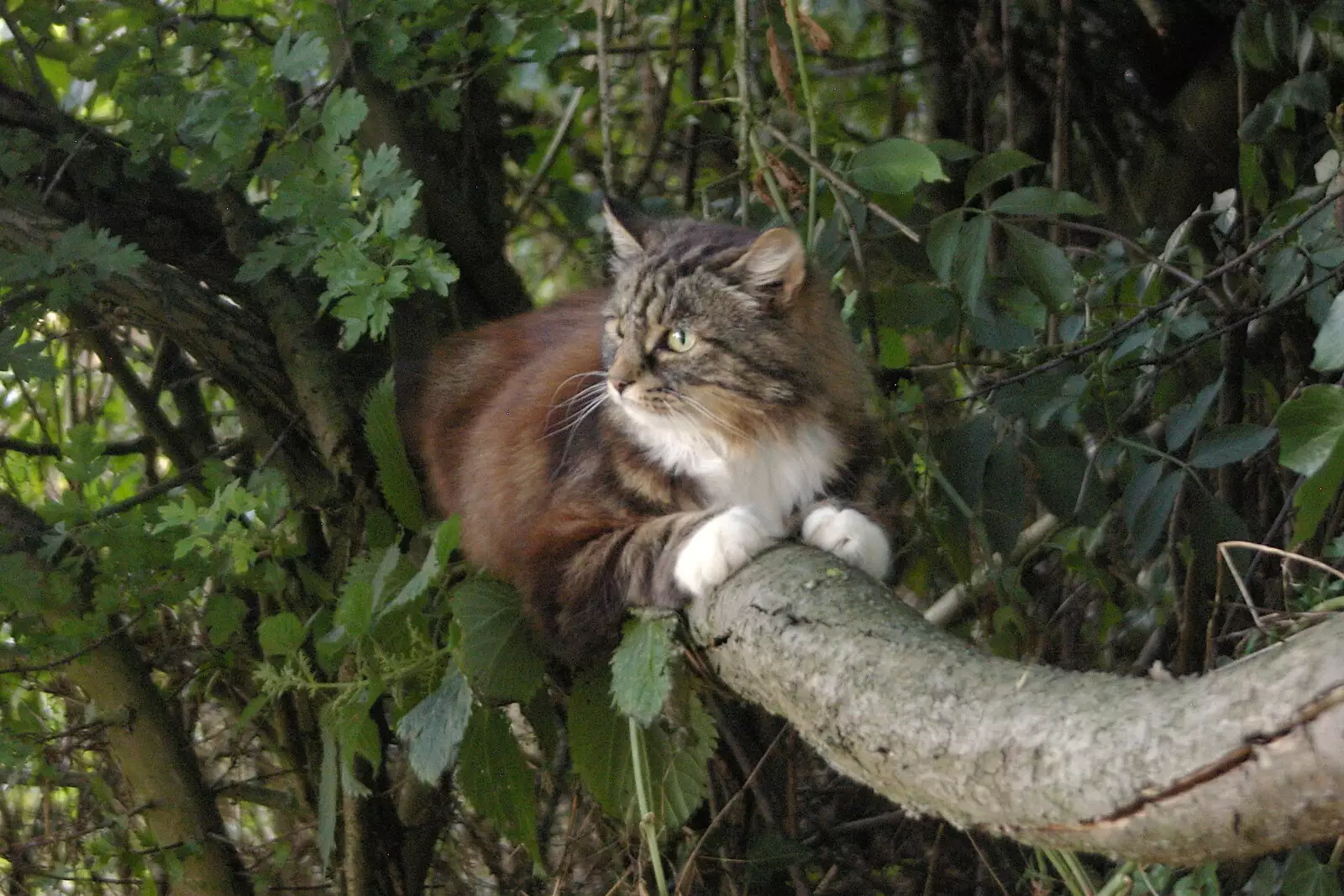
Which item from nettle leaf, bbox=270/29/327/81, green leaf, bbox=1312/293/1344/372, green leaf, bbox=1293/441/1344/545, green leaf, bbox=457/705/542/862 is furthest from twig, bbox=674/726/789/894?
nettle leaf, bbox=270/29/327/81

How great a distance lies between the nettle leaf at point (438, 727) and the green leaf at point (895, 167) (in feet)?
3.64

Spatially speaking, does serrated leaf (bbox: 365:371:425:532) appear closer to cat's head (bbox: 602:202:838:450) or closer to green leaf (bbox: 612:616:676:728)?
cat's head (bbox: 602:202:838:450)

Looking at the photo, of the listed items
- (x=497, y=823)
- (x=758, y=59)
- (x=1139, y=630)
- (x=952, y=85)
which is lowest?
(x=1139, y=630)

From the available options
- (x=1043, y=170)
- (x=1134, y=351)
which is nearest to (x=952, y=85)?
(x=1043, y=170)

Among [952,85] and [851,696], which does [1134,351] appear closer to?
[851,696]

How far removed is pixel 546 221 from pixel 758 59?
2.92 feet

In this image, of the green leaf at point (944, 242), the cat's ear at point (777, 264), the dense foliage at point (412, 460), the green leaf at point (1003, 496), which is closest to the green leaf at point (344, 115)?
the dense foliage at point (412, 460)

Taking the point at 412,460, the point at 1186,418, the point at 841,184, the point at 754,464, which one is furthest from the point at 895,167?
the point at 412,460

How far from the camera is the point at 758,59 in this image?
3.32 metres

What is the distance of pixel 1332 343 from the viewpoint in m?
1.77

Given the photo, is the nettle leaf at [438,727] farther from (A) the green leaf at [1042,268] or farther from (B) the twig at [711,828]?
(A) the green leaf at [1042,268]

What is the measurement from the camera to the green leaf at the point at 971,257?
2.30m

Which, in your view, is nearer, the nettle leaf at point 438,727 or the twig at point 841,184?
the nettle leaf at point 438,727

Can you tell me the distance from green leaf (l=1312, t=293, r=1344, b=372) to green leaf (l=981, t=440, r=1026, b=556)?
2.16ft
